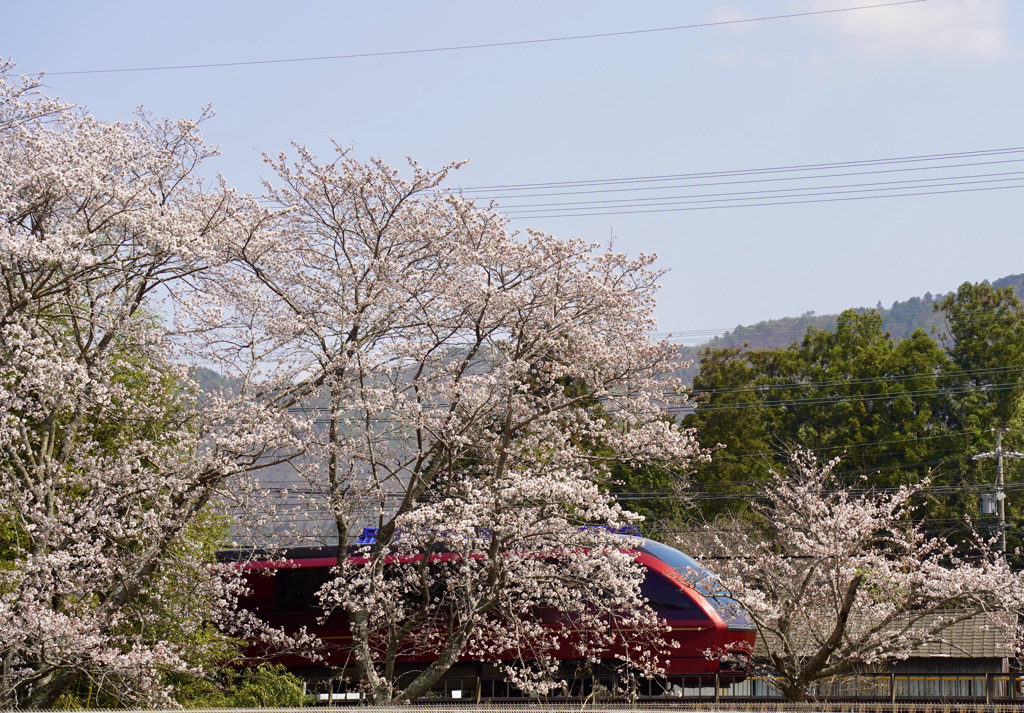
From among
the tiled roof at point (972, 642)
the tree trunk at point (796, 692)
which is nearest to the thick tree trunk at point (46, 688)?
the tree trunk at point (796, 692)

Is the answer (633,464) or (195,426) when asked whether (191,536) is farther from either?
(633,464)

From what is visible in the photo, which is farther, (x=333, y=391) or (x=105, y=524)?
(x=333, y=391)

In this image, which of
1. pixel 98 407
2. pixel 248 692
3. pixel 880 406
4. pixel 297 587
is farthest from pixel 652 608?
pixel 880 406

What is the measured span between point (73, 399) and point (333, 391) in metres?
2.88

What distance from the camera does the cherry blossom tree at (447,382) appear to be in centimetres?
1161

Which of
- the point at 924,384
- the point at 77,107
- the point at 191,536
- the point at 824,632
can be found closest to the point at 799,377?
the point at 924,384

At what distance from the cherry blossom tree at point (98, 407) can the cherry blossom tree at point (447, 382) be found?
0.89m

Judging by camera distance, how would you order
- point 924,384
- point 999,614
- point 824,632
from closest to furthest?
point 999,614
point 824,632
point 924,384

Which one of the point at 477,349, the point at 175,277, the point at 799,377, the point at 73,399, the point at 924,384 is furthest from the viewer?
the point at 799,377

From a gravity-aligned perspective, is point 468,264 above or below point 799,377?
below

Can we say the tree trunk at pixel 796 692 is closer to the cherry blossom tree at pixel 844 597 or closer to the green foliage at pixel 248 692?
the cherry blossom tree at pixel 844 597

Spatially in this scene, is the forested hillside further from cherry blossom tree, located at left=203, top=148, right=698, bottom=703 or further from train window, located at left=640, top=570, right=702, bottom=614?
cherry blossom tree, located at left=203, top=148, right=698, bottom=703

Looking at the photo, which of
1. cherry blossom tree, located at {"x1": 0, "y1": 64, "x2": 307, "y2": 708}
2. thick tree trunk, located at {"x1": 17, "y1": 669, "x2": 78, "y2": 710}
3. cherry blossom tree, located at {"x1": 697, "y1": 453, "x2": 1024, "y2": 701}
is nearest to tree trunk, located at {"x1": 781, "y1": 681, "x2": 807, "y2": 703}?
cherry blossom tree, located at {"x1": 697, "y1": 453, "x2": 1024, "y2": 701}

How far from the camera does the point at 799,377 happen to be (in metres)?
47.7
